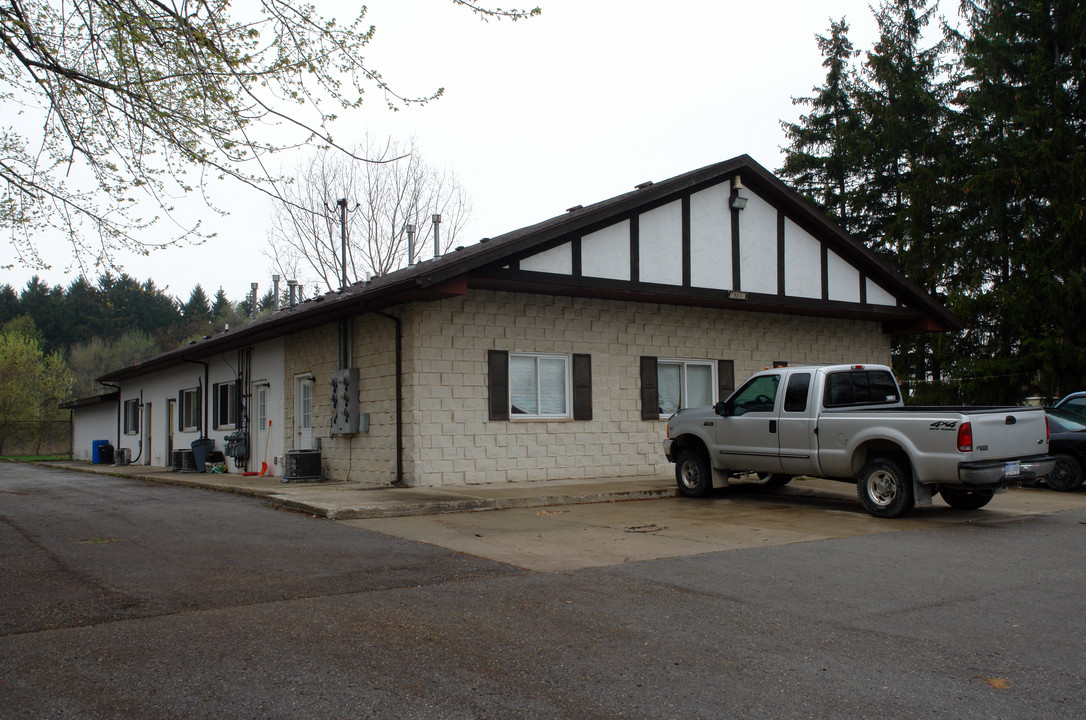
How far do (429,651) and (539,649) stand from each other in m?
0.62

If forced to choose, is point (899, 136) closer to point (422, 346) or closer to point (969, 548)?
point (422, 346)

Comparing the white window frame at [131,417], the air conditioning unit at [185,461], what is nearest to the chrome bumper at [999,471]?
the air conditioning unit at [185,461]

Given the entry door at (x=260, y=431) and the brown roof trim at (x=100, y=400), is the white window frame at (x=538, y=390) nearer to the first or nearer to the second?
the entry door at (x=260, y=431)

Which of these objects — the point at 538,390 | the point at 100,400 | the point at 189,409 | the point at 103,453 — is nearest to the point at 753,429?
the point at 538,390

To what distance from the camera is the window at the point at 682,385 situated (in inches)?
688

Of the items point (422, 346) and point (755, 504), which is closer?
point (755, 504)

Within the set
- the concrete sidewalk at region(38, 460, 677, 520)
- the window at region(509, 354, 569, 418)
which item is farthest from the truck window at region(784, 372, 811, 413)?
the window at region(509, 354, 569, 418)

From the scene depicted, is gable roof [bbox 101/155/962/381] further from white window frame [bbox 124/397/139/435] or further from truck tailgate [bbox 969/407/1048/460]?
white window frame [bbox 124/397/139/435]

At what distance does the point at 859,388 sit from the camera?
12023 millimetres

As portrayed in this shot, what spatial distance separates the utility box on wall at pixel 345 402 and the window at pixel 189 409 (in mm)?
9211

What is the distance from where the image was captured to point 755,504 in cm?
1262

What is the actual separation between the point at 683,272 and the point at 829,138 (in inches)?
892

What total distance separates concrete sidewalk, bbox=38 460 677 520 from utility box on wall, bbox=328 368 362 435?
1040 millimetres

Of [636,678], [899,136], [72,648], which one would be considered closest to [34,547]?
[72,648]
